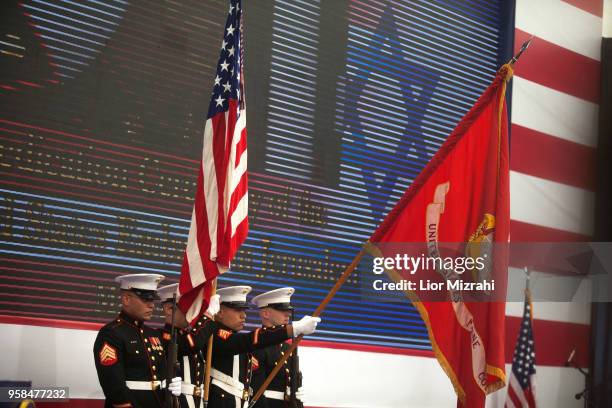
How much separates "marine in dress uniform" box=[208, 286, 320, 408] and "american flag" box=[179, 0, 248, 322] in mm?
404

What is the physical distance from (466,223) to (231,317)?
1399 mm

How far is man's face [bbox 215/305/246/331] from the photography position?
454 centimetres

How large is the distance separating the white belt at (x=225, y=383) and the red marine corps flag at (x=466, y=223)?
1.15 m

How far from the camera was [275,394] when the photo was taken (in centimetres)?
476

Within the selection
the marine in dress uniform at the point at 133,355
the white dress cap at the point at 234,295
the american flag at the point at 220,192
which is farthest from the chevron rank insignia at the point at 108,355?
the white dress cap at the point at 234,295

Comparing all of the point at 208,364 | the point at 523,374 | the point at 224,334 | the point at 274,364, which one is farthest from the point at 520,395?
the point at 208,364

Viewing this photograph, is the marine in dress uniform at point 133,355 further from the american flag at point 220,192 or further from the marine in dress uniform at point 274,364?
the marine in dress uniform at point 274,364

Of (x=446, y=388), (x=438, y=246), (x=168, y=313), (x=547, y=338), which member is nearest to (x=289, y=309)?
(x=168, y=313)

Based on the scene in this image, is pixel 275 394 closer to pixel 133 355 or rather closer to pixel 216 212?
pixel 133 355

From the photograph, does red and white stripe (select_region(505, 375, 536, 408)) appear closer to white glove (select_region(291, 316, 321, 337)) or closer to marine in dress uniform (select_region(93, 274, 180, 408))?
white glove (select_region(291, 316, 321, 337))

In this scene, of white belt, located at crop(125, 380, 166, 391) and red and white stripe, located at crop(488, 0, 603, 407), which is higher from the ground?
red and white stripe, located at crop(488, 0, 603, 407)

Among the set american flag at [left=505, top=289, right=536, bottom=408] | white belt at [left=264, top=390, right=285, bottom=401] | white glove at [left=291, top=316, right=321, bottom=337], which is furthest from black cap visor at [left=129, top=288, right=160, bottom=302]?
american flag at [left=505, top=289, right=536, bottom=408]

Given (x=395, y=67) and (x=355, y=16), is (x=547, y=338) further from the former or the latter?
(x=355, y=16)

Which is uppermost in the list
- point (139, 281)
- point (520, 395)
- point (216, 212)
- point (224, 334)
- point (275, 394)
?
point (216, 212)
